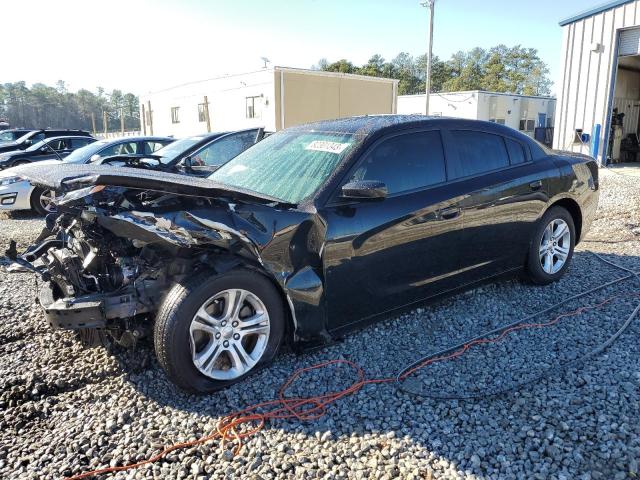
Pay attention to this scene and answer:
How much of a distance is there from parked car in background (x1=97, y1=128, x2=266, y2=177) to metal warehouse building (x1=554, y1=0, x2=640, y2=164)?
10.7 m

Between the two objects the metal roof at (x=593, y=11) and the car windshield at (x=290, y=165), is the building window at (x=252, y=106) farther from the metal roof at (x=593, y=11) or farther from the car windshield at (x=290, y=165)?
the car windshield at (x=290, y=165)

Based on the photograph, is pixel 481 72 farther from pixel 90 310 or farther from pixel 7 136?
Result: pixel 90 310

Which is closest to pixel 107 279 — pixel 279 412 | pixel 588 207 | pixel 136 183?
pixel 136 183

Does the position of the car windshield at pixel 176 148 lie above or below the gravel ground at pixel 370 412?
above

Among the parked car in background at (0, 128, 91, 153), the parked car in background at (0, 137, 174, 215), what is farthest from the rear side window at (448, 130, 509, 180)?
the parked car in background at (0, 128, 91, 153)

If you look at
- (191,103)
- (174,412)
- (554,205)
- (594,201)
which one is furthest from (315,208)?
(191,103)

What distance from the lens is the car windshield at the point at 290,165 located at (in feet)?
11.2

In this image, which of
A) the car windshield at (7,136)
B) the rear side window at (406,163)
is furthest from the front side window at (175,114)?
the rear side window at (406,163)

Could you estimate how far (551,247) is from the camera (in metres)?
4.74

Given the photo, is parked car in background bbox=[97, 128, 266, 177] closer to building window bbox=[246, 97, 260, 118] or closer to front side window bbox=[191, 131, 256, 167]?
front side window bbox=[191, 131, 256, 167]

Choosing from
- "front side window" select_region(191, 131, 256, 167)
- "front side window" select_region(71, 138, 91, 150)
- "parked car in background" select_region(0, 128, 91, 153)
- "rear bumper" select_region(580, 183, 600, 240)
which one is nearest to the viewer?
"rear bumper" select_region(580, 183, 600, 240)

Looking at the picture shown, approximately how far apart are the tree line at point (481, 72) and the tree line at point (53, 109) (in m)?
34.1

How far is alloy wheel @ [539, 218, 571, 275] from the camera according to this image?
468cm

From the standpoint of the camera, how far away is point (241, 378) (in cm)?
309
